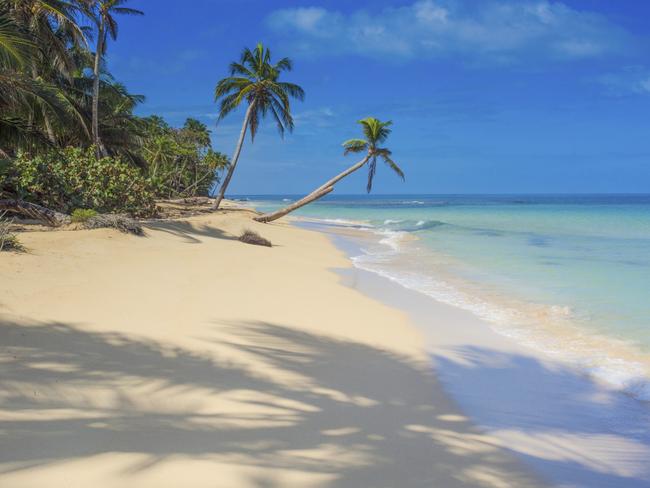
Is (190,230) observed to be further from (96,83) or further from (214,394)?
(214,394)

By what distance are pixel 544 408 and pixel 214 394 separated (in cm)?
276

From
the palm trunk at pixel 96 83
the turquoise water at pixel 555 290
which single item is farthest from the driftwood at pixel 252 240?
the palm trunk at pixel 96 83

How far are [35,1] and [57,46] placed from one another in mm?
1762

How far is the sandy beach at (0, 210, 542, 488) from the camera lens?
258 cm

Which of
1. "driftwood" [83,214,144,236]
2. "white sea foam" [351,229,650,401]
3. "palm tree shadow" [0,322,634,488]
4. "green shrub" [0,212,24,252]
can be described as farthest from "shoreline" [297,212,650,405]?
"green shrub" [0,212,24,252]

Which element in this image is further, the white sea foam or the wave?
the wave

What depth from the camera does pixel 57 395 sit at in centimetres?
318

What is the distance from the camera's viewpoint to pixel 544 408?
155 inches

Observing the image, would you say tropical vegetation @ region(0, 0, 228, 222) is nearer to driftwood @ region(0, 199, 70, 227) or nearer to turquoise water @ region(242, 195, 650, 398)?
driftwood @ region(0, 199, 70, 227)

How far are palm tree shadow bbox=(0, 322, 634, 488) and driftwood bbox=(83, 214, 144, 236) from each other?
7.83 m

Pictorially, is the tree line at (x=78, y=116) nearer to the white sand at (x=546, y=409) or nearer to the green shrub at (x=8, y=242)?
the green shrub at (x=8, y=242)

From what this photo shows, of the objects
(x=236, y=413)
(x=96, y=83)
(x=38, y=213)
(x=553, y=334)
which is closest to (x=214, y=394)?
(x=236, y=413)

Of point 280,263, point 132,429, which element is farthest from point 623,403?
point 280,263

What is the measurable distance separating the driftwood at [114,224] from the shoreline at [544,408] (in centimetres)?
899
